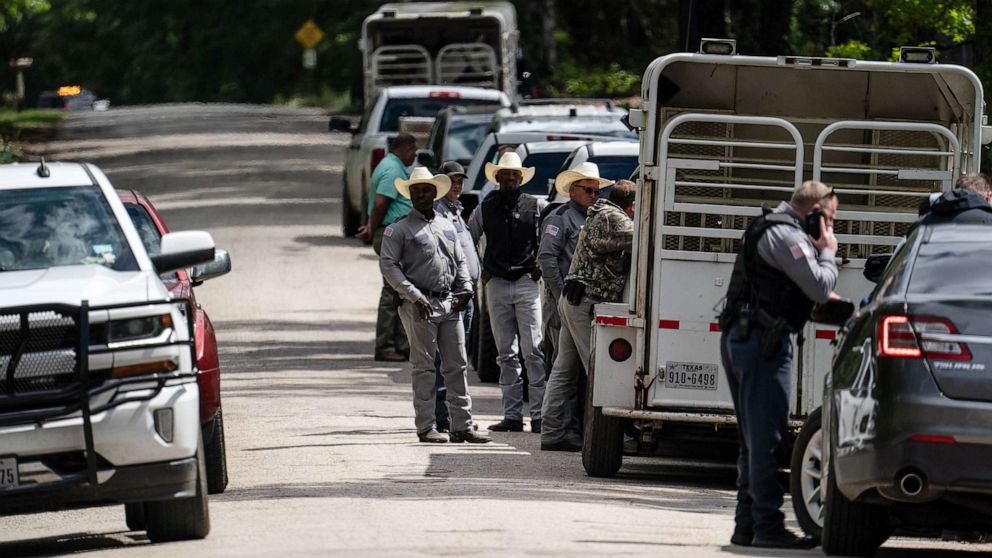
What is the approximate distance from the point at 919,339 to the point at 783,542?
157 centimetres

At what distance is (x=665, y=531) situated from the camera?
31.4ft

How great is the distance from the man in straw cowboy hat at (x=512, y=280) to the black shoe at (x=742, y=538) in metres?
4.92

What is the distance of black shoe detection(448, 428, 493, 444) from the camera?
13.5 m

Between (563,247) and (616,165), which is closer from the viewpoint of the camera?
(563,247)

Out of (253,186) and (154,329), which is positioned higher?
(154,329)

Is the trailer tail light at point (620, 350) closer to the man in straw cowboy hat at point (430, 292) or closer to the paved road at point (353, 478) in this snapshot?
the paved road at point (353, 478)

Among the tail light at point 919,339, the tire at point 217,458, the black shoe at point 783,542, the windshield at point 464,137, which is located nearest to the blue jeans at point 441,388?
the tire at point 217,458

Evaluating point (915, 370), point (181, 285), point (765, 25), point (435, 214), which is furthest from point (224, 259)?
point (765, 25)

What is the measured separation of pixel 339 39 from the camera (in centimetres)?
6206

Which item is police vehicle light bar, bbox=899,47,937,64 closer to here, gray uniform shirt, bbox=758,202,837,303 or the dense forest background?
gray uniform shirt, bbox=758,202,837,303

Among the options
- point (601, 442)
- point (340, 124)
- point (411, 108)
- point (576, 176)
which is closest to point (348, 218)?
point (340, 124)

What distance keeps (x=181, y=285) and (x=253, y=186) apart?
85.5 feet

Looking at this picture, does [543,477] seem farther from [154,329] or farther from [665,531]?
[154,329]

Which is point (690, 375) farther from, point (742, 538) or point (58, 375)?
point (58, 375)
